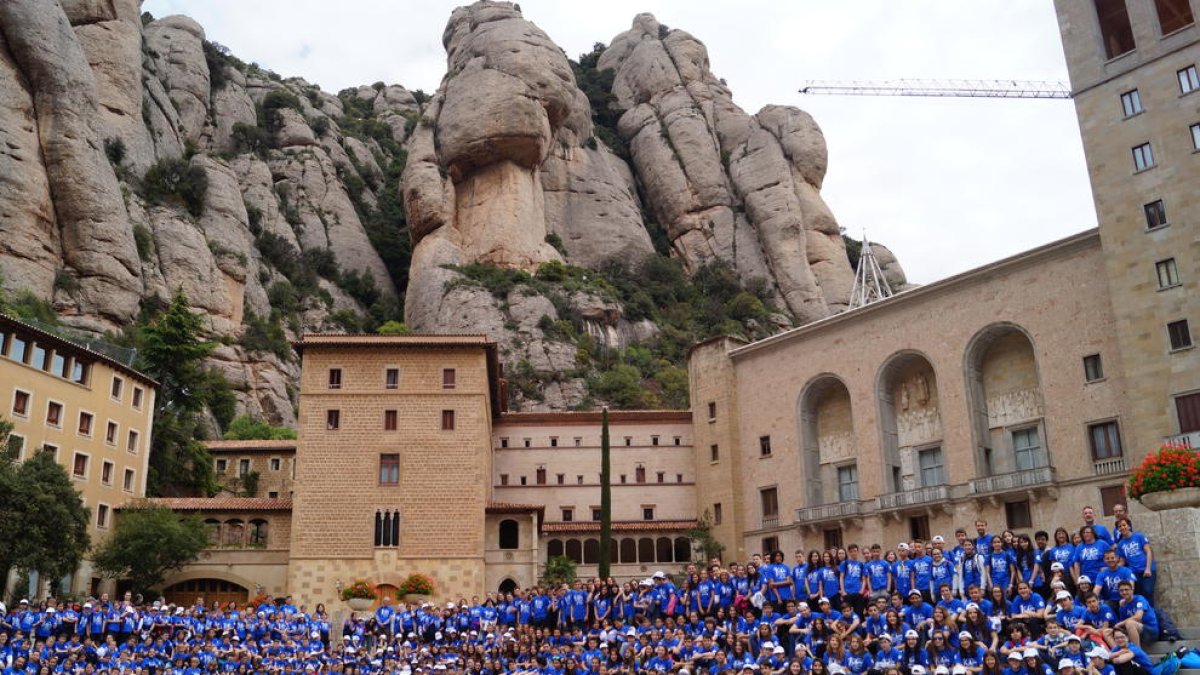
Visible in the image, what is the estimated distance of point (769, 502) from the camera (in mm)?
49469

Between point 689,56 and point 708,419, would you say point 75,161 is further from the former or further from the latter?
point 689,56

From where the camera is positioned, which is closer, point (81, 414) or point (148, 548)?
point (148, 548)

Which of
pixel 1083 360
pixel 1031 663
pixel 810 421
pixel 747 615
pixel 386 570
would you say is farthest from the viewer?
pixel 810 421

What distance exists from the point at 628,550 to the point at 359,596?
19.3 m

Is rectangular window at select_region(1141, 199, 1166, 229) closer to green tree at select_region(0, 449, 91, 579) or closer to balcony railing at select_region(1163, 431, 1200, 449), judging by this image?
balcony railing at select_region(1163, 431, 1200, 449)

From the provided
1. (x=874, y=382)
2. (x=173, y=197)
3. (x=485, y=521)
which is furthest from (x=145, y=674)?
(x=173, y=197)

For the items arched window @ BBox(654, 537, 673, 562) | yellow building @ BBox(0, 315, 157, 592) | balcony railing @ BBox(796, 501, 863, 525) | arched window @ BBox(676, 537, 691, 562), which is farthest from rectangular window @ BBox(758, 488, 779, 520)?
yellow building @ BBox(0, 315, 157, 592)

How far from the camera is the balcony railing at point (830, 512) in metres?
44.2

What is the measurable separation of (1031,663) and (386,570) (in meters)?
31.3

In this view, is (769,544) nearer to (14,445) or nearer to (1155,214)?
(1155,214)

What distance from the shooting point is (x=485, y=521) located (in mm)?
44406

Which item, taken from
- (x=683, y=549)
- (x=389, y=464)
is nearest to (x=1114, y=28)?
(x=683, y=549)

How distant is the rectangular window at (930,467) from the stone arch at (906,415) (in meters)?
0.08

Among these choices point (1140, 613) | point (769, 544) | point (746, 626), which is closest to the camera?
point (1140, 613)
